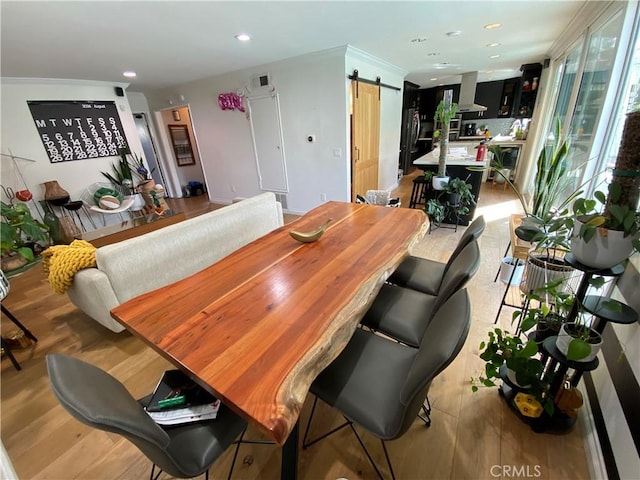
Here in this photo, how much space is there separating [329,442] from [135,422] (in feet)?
3.21

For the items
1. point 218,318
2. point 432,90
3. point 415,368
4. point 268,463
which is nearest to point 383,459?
point 268,463

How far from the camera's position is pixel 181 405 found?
974 millimetres

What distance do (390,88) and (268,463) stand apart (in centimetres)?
554

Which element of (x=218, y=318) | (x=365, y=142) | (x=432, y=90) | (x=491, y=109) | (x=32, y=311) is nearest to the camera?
(x=218, y=318)

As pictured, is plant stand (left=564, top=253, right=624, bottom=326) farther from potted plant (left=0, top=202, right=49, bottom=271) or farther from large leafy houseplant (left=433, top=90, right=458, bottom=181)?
potted plant (left=0, top=202, right=49, bottom=271)

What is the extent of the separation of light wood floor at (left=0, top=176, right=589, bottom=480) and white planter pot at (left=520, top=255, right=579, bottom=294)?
531 millimetres

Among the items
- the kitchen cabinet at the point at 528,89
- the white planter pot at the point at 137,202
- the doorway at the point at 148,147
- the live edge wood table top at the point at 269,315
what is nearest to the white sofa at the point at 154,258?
the live edge wood table top at the point at 269,315

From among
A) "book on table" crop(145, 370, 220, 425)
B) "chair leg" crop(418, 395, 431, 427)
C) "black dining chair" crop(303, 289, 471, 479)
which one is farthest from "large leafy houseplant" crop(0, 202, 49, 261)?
"chair leg" crop(418, 395, 431, 427)

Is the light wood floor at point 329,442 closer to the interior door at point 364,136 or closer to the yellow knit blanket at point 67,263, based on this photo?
the yellow knit blanket at point 67,263

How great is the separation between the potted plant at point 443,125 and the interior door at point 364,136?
43.4 inches

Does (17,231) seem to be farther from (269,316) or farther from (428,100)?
(428,100)

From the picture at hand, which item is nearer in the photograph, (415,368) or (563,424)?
(415,368)

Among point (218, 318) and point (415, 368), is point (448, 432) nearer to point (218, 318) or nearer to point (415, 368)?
point (415, 368)

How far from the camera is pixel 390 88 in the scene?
4.89m
